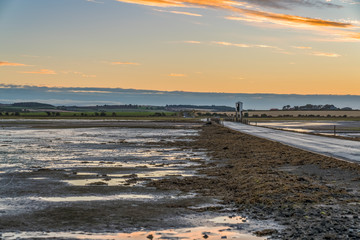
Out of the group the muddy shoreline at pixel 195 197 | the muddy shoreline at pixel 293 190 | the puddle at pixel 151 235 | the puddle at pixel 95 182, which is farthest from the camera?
the puddle at pixel 95 182

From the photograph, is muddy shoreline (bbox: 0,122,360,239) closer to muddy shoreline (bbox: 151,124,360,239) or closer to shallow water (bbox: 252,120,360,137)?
muddy shoreline (bbox: 151,124,360,239)

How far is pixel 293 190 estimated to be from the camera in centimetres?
1402

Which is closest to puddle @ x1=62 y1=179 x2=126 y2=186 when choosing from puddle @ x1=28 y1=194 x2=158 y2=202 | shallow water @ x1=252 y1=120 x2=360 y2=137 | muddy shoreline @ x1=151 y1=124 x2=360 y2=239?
muddy shoreline @ x1=151 y1=124 x2=360 y2=239

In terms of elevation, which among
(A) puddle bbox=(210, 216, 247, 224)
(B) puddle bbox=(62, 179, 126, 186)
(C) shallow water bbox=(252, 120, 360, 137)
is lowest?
(C) shallow water bbox=(252, 120, 360, 137)

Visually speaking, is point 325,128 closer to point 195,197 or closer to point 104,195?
point 195,197

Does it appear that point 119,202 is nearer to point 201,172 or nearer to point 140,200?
point 140,200

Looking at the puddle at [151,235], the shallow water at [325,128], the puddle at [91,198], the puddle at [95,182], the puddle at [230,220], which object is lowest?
the shallow water at [325,128]

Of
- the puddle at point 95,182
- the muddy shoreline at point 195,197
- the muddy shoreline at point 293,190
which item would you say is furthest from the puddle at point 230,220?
the puddle at point 95,182

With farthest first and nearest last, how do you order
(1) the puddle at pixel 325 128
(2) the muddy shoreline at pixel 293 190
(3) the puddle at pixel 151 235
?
(1) the puddle at pixel 325 128 < (2) the muddy shoreline at pixel 293 190 < (3) the puddle at pixel 151 235

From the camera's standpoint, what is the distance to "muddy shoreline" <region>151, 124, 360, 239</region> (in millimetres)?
9883

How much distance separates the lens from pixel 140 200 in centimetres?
1348

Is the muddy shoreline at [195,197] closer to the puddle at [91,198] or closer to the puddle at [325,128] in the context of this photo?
the puddle at [91,198]

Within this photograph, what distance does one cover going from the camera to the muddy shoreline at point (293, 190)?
389 inches

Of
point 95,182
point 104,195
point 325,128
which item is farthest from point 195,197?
point 325,128
